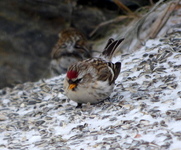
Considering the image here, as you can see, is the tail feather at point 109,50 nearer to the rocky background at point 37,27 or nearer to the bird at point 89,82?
the bird at point 89,82

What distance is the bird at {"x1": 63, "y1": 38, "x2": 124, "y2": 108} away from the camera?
478cm

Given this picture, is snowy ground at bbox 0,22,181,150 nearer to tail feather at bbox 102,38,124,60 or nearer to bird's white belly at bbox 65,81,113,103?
bird's white belly at bbox 65,81,113,103

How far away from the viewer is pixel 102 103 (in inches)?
200

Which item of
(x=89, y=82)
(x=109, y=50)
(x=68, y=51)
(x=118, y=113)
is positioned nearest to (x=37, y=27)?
(x=68, y=51)

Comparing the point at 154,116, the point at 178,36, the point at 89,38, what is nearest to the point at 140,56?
the point at 178,36

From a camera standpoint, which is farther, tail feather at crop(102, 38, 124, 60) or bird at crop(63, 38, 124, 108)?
tail feather at crop(102, 38, 124, 60)

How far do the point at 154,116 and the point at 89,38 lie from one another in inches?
195

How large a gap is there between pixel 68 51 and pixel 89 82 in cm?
303

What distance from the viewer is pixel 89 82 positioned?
4828 millimetres

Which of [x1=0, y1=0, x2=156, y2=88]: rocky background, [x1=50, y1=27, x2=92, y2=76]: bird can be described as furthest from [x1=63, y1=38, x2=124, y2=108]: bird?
[x1=0, y1=0, x2=156, y2=88]: rocky background

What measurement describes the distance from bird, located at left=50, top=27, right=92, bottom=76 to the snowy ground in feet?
3.68

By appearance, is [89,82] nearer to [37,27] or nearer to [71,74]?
[71,74]

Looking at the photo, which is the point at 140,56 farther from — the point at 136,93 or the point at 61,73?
the point at 61,73

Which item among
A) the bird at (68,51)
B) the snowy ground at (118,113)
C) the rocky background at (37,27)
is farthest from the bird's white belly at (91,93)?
the rocky background at (37,27)
